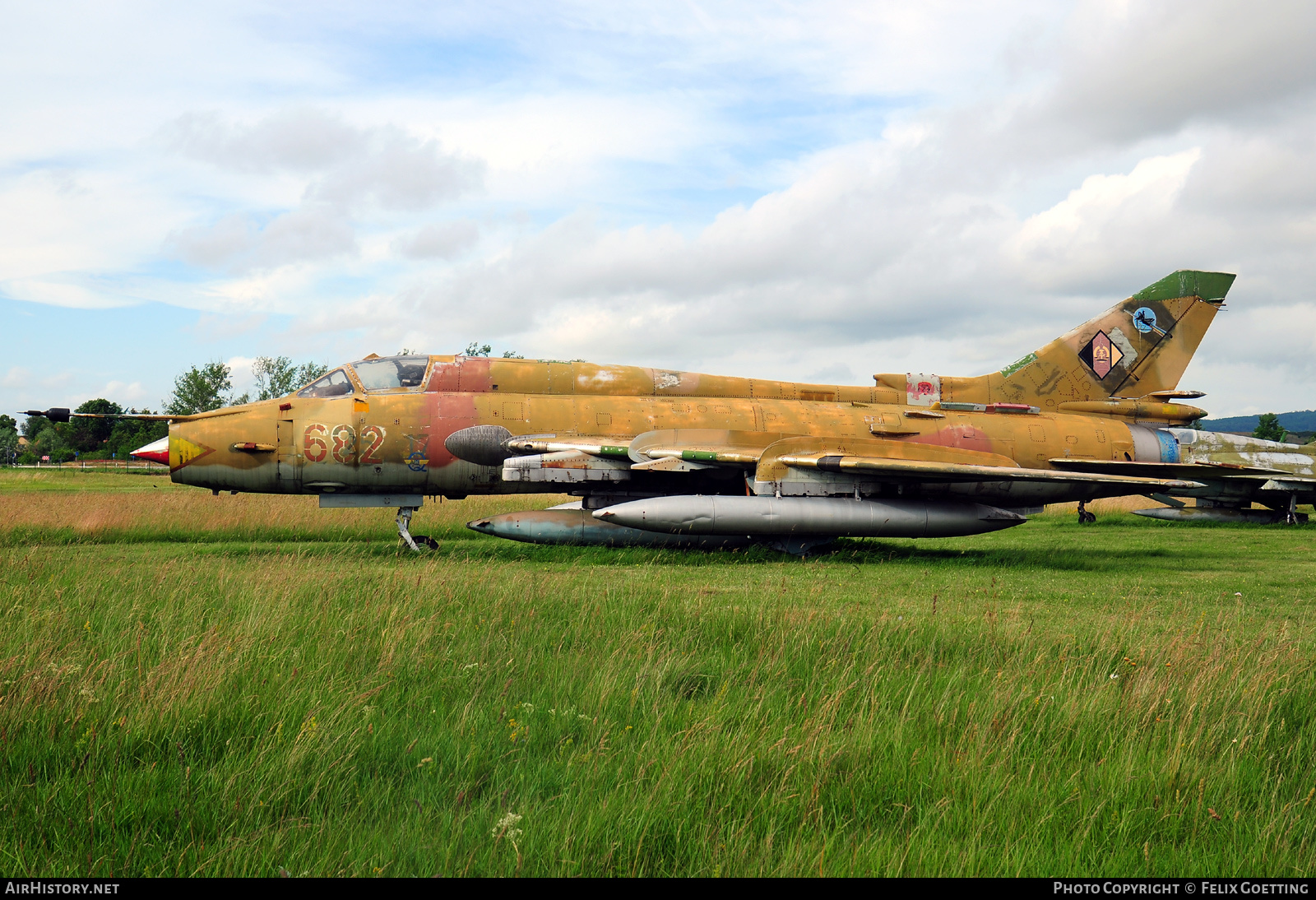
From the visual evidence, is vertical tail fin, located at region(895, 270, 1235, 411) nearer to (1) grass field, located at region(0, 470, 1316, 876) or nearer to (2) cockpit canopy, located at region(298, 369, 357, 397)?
(1) grass field, located at region(0, 470, 1316, 876)

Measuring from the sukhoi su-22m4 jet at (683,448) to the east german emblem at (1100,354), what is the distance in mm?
496

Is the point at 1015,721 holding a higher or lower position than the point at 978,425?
lower

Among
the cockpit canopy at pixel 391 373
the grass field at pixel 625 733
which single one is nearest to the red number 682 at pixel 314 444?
the cockpit canopy at pixel 391 373

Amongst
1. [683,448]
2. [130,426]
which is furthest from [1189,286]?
[130,426]

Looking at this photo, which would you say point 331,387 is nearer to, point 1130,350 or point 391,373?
point 391,373

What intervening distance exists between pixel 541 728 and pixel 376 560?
8995 mm

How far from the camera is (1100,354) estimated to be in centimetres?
1709

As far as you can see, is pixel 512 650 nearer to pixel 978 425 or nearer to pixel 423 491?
pixel 423 491

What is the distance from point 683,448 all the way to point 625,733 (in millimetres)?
9568

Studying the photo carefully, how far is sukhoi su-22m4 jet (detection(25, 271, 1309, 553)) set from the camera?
13281mm

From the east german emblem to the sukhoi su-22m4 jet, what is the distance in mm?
496

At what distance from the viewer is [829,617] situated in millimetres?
6988

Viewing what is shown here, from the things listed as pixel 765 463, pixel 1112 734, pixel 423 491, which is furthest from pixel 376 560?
pixel 1112 734

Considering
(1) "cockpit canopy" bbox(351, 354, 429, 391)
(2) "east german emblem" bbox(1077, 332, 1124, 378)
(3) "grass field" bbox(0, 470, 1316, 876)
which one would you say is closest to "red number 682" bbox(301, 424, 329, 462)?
(1) "cockpit canopy" bbox(351, 354, 429, 391)
